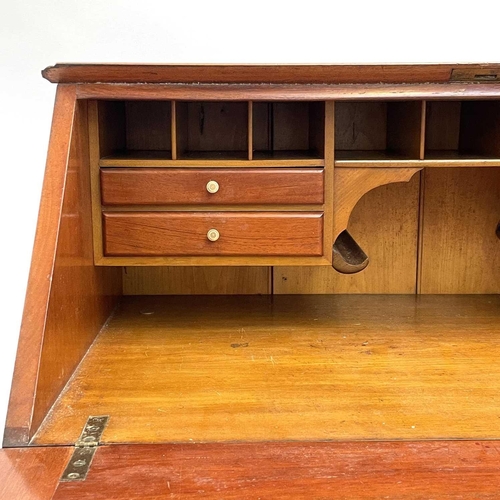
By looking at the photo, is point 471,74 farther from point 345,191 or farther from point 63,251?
point 63,251

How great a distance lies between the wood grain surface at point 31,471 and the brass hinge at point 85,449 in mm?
11

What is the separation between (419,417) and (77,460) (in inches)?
→ 21.2

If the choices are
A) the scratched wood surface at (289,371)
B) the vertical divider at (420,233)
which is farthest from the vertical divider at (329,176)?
the vertical divider at (420,233)

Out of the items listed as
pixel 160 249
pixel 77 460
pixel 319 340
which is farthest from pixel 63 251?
pixel 319 340

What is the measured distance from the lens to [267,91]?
4.27ft

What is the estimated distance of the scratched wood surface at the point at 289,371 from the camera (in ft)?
3.24

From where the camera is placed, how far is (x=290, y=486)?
0.82 m

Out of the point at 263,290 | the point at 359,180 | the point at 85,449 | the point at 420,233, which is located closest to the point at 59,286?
the point at 85,449

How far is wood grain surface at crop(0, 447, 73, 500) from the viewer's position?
80 cm

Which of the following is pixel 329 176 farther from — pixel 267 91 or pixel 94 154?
pixel 94 154

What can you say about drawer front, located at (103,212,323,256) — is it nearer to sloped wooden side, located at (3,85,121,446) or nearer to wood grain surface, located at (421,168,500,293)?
sloped wooden side, located at (3,85,121,446)

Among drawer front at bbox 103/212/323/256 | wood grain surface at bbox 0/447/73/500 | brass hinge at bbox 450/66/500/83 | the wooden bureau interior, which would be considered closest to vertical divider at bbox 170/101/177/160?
the wooden bureau interior

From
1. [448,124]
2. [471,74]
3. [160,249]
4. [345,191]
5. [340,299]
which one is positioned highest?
[471,74]

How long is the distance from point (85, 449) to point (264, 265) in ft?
2.17
